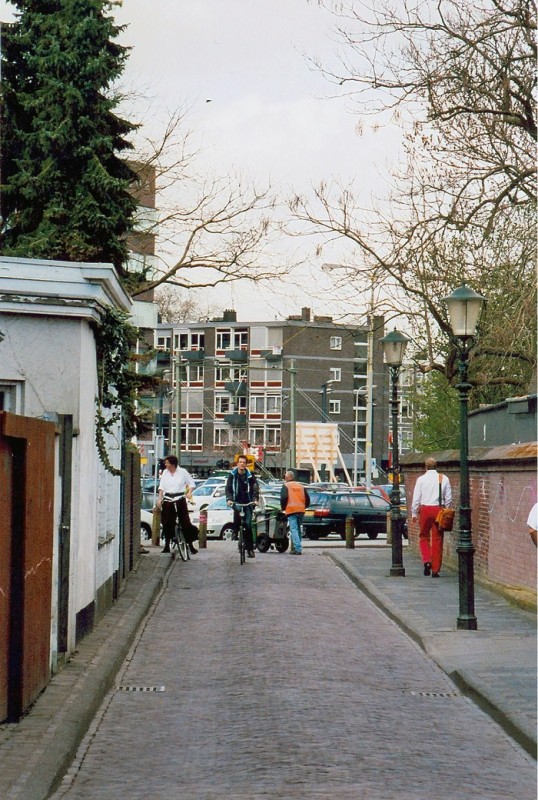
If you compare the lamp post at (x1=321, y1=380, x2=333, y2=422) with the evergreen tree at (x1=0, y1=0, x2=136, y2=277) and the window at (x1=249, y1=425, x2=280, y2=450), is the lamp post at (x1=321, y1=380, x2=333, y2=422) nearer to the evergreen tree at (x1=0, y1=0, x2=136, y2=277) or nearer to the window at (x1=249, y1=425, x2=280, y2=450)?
the window at (x1=249, y1=425, x2=280, y2=450)

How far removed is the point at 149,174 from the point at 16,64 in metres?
4.17

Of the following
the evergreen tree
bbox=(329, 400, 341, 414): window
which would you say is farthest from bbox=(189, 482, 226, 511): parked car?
bbox=(329, 400, 341, 414): window

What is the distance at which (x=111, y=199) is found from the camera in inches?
1089

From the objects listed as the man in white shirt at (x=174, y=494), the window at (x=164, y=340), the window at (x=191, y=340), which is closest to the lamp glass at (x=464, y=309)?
the man in white shirt at (x=174, y=494)

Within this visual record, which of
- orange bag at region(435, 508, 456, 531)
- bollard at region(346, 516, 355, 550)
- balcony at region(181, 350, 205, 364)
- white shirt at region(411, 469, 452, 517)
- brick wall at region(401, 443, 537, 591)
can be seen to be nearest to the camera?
brick wall at region(401, 443, 537, 591)

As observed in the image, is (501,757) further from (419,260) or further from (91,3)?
(91,3)

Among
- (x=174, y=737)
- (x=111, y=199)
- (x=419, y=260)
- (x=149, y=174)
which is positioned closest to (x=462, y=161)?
(x=419, y=260)

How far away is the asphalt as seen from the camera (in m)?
7.61

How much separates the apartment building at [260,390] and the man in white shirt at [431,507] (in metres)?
93.9

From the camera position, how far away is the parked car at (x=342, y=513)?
129 ft

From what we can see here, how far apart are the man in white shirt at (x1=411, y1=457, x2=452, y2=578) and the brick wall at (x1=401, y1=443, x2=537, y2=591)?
74 centimetres

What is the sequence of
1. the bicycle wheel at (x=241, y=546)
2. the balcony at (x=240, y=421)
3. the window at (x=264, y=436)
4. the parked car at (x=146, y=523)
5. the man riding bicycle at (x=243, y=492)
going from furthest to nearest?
the balcony at (x=240, y=421) → the window at (x=264, y=436) → the parked car at (x=146, y=523) → the man riding bicycle at (x=243, y=492) → the bicycle wheel at (x=241, y=546)

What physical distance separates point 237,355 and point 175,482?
97.4 metres

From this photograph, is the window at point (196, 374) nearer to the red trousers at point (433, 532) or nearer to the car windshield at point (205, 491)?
the car windshield at point (205, 491)
